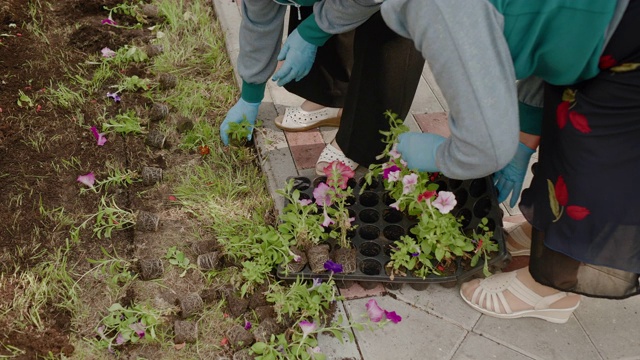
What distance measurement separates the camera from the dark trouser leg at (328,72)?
230cm

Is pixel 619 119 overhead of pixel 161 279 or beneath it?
overhead

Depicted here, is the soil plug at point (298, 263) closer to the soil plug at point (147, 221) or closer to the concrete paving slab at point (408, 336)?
the concrete paving slab at point (408, 336)

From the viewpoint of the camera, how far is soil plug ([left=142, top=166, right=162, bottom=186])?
232 centimetres

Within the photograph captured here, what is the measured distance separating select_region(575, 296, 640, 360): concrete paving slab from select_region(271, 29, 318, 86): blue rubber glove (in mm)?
1285

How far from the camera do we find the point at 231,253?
79.4 inches

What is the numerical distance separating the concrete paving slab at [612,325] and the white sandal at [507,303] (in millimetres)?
95

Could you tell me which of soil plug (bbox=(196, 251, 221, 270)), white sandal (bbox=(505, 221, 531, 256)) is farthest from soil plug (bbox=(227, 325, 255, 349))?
white sandal (bbox=(505, 221, 531, 256))

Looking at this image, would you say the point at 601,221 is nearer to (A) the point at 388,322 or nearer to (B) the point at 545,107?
(B) the point at 545,107

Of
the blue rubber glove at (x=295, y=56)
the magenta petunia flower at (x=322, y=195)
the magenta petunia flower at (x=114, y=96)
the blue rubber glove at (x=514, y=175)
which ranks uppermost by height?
the blue rubber glove at (x=295, y=56)

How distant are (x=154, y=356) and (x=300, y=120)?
3.82 feet

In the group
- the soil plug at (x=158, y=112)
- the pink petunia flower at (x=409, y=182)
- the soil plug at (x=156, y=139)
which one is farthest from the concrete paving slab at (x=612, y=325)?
the soil plug at (x=158, y=112)

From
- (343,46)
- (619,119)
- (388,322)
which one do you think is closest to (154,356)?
(388,322)

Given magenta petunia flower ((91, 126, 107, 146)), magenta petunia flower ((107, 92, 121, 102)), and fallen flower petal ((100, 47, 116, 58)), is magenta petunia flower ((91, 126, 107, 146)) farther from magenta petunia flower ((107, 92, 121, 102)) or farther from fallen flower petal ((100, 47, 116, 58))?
fallen flower petal ((100, 47, 116, 58))

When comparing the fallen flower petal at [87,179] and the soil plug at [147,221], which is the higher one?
the fallen flower petal at [87,179]
